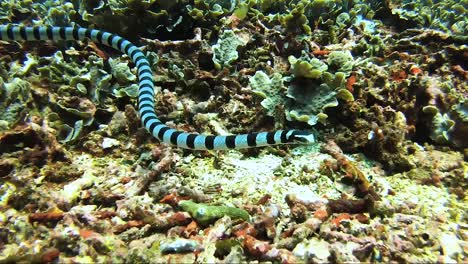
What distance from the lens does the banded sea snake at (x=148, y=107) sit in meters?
3.03

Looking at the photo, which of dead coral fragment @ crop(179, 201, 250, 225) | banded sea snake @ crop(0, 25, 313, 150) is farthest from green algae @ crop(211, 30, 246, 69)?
dead coral fragment @ crop(179, 201, 250, 225)

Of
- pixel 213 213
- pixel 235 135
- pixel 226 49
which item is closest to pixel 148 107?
pixel 235 135

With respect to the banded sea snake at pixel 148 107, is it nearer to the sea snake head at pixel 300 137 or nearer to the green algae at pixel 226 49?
the sea snake head at pixel 300 137

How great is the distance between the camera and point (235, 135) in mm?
3174

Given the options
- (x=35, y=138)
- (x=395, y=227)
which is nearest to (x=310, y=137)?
(x=395, y=227)

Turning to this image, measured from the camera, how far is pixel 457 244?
218 centimetres

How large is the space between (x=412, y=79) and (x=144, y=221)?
3098mm

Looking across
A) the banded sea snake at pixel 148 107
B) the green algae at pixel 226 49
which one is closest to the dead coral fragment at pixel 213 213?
the banded sea snake at pixel 148 107

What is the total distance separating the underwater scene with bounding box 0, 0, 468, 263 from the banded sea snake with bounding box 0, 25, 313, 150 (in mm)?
20

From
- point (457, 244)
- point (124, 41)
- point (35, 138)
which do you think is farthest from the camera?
point (124, 41)

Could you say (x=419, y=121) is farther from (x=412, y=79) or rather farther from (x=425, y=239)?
(x=425, y=239)

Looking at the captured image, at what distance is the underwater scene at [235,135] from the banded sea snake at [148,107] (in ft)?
0.06

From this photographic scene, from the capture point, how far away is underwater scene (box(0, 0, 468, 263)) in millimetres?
2230

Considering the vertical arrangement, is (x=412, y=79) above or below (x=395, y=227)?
above
